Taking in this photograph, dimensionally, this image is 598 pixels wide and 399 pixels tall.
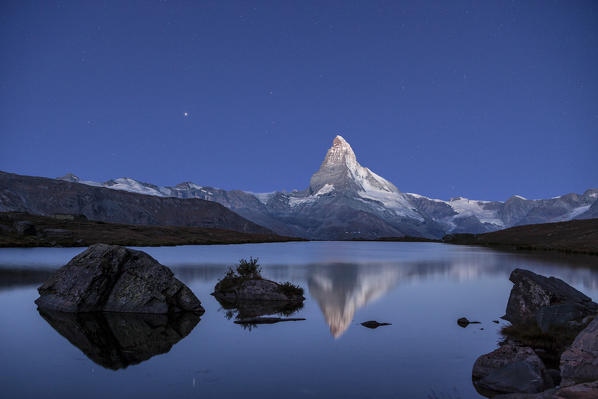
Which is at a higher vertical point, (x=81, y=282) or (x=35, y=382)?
(x=81, y=282)

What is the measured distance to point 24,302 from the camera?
104ft

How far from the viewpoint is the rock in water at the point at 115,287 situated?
28484mm

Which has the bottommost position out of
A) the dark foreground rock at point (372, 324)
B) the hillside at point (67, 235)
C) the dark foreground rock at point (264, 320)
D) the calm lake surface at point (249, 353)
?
the calm lake surface at point (249, 353)

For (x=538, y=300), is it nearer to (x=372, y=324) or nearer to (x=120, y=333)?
(x=372, y=324)

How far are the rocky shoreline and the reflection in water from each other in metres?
14.5

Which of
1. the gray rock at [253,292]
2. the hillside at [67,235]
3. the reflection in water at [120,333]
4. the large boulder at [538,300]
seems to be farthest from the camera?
the hillside at [67,235]

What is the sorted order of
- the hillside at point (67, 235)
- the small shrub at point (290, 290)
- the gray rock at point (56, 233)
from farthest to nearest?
the gray rock at point (56, 233)
the hillside at point (67, 235)
the small shrub at point (290, 290)

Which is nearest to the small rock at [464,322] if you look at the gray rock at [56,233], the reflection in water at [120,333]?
the reflection in water at [120,333]

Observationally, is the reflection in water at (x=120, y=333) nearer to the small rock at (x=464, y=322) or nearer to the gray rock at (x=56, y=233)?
the small rock at (x=464, y=322)

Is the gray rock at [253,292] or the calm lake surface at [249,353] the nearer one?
the calm lake surface at [249,353]

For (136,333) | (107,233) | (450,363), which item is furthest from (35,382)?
(107,233)

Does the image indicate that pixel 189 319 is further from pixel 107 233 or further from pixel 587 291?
pixel 107 233

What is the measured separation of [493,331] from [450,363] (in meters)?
7.94

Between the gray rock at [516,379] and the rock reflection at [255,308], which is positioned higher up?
the gray rock at [516,379]
